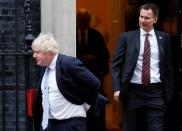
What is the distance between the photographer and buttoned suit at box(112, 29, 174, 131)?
7.88 m

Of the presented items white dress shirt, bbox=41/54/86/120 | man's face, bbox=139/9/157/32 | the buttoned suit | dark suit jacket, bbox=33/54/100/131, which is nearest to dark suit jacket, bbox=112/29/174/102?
the buttoned suit

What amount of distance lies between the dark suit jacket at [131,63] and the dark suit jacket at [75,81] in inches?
47.3

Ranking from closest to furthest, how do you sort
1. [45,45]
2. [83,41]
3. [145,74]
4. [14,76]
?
[45,45], [145,74], [14,76], [83,41]

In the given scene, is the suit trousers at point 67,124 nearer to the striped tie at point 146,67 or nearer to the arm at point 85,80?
the arm at point 85,80

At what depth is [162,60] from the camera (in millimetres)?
7887

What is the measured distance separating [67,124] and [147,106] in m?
1.48

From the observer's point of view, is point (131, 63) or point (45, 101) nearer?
point (45, 101)

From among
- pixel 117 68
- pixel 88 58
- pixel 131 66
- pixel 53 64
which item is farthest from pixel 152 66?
pixel 88 58

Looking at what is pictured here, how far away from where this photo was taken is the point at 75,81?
21.9 ft

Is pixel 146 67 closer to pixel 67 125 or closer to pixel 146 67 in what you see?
pixel 146 67

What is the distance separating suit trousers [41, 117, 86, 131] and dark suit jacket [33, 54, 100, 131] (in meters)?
0.16

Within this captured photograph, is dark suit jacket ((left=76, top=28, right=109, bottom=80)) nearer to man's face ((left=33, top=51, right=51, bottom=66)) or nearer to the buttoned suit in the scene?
the buttoned suit

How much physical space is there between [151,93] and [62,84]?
60.7 inches

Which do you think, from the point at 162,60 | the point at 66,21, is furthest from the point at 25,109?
the point at 162,60
